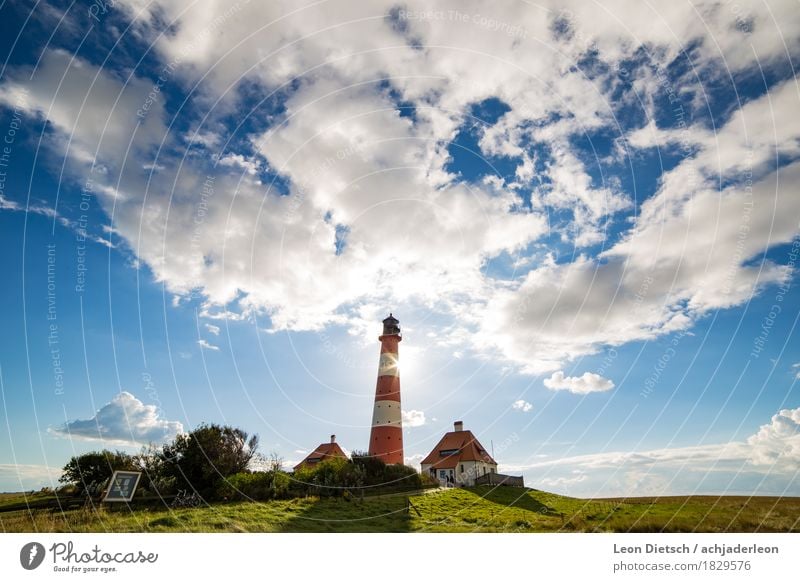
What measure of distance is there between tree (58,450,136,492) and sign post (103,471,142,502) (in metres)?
9.87

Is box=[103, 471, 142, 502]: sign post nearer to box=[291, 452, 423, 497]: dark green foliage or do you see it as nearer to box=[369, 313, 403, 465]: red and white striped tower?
box=[291, 452, 423, 497]: dark green foliage

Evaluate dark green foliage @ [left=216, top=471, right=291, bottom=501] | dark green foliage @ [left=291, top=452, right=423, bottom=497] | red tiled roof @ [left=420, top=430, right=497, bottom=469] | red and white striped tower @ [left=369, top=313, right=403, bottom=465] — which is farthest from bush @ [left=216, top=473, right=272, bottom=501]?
red tiled roof @ [left=420, top=430, right=497, bottom=469]

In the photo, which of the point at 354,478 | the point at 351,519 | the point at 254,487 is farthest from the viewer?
the point at 354,478

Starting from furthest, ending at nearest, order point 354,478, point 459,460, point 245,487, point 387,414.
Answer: point 459,460 → point 387,414 → point 354,478 → point 245,487

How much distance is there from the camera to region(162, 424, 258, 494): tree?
1069 inches

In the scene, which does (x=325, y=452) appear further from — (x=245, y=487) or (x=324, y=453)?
(x=245, y=487)

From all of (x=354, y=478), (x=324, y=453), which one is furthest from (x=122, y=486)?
(x=324, y=453)

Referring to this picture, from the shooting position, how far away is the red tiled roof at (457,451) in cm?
5003

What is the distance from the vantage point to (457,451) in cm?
5078

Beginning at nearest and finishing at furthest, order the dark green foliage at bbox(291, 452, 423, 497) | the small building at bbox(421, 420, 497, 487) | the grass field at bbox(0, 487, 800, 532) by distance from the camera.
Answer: the grass field at bbox(0, 487, 800, 532) < the dark green foliage at bbox(291, 452, 423, 497) < the small building at bbox(421, 420, 497, 487)

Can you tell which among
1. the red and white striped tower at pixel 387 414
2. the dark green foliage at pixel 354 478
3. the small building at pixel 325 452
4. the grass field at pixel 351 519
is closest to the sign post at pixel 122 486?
the grass field at pixel 351 519

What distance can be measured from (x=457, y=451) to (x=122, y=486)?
1546 inches
